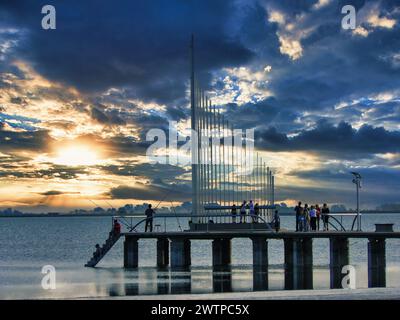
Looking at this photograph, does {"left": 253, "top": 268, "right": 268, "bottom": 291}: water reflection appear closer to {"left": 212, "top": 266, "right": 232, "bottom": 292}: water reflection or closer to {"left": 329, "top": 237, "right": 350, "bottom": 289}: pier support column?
{"left": 212, "top": 266, "right": 232, "bottom": 292}: water reflection

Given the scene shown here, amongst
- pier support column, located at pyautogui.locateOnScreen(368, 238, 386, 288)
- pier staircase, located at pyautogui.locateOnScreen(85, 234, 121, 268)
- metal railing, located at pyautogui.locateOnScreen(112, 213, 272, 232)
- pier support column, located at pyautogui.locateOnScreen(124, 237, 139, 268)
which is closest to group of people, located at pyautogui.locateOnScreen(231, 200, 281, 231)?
metal railing, located at pyautogui.locateOnScreen(112, 213, 272, 232)

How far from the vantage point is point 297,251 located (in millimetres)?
45688

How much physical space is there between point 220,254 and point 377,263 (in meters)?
13.1

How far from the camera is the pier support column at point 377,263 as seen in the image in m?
42.3

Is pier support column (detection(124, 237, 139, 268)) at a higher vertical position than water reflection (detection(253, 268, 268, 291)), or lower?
higher

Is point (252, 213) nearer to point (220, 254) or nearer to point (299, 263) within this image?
point (299, 263)

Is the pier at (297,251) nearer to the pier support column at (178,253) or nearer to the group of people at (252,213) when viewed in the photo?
the pier support column at (178,253)

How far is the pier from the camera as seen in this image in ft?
140

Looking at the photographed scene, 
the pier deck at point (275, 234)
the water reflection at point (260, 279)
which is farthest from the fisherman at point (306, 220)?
the water reflection at point (260, 279)

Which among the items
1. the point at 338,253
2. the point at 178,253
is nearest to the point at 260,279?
the point at 338,253
